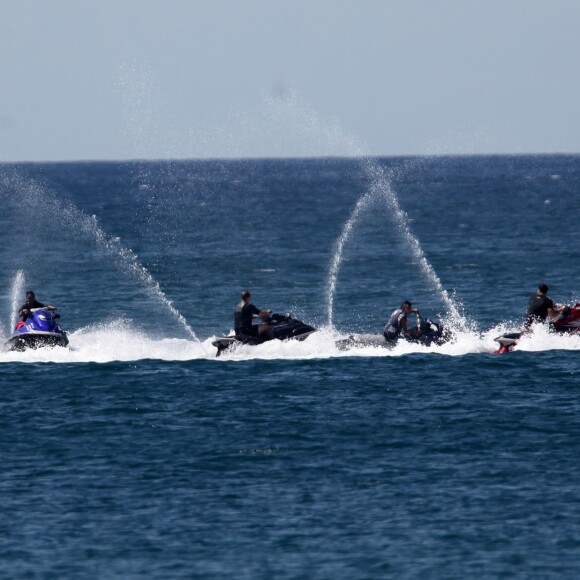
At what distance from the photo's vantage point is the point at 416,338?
43250mm

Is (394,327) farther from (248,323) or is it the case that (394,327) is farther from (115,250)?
(115,250)

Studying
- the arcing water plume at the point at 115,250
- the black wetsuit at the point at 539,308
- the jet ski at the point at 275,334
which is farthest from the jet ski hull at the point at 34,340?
the black wetsuit at the point at 539,308

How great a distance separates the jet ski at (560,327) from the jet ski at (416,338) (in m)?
1.69

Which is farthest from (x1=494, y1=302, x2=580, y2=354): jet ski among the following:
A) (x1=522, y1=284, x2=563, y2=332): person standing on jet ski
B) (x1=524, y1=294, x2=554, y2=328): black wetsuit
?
(x1=524, y1=294, x2=554, y2=328): black wetsuit

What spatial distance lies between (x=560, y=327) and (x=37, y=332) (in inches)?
638

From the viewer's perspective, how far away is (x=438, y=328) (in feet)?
143

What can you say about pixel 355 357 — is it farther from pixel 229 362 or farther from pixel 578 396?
pixel 578 396

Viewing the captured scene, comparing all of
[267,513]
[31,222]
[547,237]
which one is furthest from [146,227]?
[267,513]

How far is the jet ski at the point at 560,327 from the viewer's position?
4250 cm

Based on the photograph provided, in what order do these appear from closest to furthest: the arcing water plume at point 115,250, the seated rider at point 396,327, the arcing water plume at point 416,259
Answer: the seated rider at point 396,327, the arcing water plume at point 416,259, the arcing water plume at point 115,250

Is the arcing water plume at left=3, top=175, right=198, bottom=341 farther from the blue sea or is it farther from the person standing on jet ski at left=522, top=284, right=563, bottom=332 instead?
the person standing on jet ski at left=522, top=284, right=563, bottom=332

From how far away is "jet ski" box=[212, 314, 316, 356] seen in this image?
42812 mm

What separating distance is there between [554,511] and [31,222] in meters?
104

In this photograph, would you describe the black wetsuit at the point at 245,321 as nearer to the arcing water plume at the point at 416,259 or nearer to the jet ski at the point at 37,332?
the jet ski at the point at 37,332
